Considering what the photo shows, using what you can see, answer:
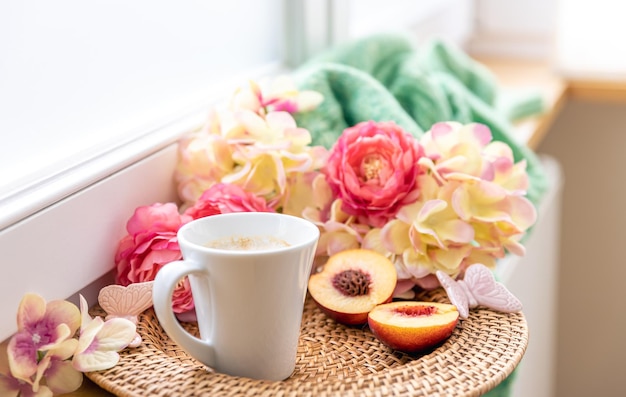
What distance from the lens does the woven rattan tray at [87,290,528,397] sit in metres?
0.51

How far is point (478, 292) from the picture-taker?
2.10 ft

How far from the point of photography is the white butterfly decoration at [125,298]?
2.01 feet

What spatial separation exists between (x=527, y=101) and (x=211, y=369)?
999mm

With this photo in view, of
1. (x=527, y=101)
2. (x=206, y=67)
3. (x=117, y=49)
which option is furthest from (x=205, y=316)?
(x=527, y=101)

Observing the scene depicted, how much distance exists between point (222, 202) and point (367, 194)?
0.41ft

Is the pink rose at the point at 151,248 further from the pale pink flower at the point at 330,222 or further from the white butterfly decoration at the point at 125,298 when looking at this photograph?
the pale pink flower at the point at 330,222

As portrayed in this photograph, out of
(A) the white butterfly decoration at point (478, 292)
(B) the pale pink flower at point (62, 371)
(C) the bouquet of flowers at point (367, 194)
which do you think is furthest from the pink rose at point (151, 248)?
(A) the white butterfly decoration at point (478, 292)

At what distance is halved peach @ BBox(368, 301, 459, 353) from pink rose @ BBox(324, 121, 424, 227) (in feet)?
0.36

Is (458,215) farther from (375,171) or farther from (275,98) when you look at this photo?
(275,98)

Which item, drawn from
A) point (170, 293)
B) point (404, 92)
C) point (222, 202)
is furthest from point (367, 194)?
point (404, 92)

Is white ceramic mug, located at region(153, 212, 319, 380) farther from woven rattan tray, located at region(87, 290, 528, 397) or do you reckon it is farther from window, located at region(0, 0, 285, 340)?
window, located at region(0, 0, 285, 340)

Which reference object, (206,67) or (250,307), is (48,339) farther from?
(206,67)

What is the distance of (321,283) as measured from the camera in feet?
2.21

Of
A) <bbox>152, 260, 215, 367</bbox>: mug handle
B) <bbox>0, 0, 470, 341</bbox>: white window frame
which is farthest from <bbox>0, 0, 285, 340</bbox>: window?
<bbox>152, 260, 215, 367</bbox>: mug handle
